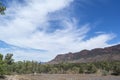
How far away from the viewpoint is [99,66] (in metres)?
164

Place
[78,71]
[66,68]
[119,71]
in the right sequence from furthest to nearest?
[66,68] < [78,71] < [119,71]

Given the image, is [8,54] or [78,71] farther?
[78,71]

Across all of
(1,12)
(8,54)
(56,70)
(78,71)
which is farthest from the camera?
(56,70)

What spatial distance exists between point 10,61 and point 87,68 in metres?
63.5

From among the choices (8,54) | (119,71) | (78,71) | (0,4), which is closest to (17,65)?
(78,71)

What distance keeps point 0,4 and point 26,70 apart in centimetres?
14205

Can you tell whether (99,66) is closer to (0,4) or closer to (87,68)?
(87,68)

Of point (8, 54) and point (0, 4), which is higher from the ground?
point (8, 54)

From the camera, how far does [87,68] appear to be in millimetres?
156750

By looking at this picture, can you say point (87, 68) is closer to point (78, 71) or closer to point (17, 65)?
point (78, 71)

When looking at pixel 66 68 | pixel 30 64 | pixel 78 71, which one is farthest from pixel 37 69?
pixel 78 71

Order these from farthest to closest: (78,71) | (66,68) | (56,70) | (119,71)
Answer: (66,68), (56,70), (78,71), (119,71)

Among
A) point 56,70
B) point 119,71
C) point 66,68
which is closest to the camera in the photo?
point 119,71

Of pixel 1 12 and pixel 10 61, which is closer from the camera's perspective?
pixel 1 12
